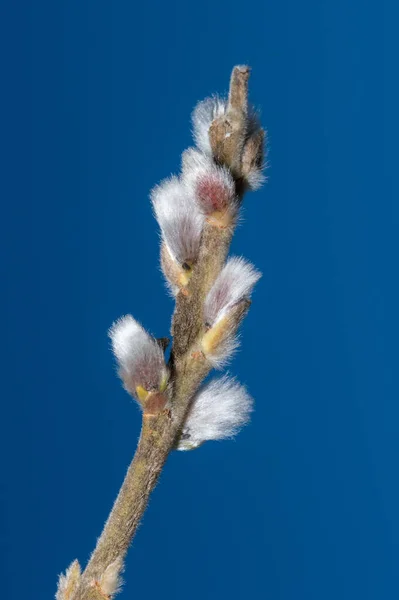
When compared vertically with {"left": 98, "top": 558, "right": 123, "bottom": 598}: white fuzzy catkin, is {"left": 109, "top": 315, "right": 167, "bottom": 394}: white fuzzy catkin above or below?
above

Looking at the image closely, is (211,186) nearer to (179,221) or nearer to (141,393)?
(179,221)

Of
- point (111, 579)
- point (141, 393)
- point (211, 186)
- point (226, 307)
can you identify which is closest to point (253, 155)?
point (211, 186)

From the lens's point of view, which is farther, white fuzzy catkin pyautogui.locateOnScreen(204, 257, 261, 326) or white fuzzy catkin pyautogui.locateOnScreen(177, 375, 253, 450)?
white fuzzy catkin pyautogui.locateOnScreen(177, 375, 253, 450)

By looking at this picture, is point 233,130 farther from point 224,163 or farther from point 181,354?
point 181,354

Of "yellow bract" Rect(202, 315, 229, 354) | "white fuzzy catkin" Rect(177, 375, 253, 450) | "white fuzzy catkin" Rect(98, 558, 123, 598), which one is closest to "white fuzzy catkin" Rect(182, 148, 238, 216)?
"yellow bract" Rect(202, 315, 229, 354)

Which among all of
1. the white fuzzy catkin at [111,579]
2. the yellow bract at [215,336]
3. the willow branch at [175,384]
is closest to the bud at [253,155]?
the willow branch at [175,384]

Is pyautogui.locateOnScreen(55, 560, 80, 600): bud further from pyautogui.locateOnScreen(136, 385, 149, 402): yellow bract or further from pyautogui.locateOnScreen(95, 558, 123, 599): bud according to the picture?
pyautogui.locateOnScreen(136, 385, 149, 402): yellow bract

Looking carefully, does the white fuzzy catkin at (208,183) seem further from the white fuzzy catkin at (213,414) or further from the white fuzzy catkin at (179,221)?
the white fuzzy catkin at (213,414)
